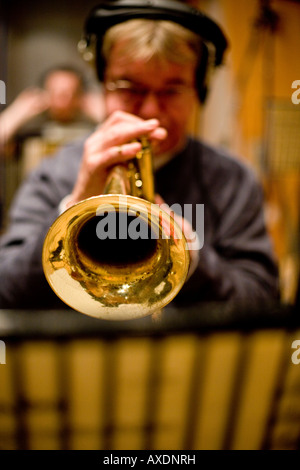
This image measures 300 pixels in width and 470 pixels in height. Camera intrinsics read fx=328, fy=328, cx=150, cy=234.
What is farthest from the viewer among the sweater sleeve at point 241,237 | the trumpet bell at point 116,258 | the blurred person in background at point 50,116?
the blurred person in background at point 50,116

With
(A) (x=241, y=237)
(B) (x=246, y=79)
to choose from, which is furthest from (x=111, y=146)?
(B) (x=246, y=79)

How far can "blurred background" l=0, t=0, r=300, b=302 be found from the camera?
284cm

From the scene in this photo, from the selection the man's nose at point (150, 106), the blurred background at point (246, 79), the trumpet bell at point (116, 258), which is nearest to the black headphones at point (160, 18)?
the man's nose at point (150, 106)

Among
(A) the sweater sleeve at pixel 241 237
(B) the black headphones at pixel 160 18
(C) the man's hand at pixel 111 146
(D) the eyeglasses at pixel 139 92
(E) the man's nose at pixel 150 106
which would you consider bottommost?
(A) the sweater sleeve at pixel 241 237

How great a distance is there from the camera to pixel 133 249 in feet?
2.74

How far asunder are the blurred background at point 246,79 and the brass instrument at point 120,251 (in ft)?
5.89

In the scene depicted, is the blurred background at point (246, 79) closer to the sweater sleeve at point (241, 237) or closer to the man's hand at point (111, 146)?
the sweater sleeve at point (241, 237)

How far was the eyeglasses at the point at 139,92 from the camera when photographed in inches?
38.3

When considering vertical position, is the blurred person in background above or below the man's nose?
above

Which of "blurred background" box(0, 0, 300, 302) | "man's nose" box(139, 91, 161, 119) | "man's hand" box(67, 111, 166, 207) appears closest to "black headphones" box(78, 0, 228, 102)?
"man's nose" box(139, 91, 161, 119)

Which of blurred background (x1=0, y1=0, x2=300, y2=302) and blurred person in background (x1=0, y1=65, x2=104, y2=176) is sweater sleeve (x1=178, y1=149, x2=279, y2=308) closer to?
blurred background (x1=0, y1=0, x2=300, y2=302)

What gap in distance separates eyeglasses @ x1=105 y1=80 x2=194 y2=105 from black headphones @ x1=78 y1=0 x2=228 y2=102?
109mm

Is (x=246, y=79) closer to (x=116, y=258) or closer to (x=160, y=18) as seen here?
(x=160, y=18)
